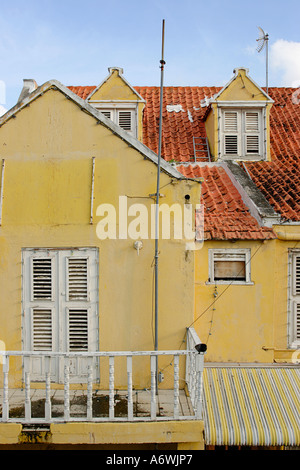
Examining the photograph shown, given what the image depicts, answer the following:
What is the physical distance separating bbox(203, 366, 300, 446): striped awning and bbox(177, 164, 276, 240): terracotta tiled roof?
274 cm

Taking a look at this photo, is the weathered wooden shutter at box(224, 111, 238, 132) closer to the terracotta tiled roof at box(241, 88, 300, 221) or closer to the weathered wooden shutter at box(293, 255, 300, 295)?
the terracotta tiled roof at box(241, 88, 300, 221)

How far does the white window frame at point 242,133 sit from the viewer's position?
10.7m

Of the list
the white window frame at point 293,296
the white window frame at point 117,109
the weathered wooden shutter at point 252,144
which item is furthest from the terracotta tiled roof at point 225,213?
the white window frame at point 117,109

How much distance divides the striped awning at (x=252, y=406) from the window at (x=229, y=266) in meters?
1.81

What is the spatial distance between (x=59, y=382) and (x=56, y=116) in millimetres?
5061

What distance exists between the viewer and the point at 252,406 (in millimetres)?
6617

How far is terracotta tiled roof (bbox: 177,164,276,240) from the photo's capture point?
24.1 feet

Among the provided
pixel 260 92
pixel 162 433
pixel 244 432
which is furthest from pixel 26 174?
pixel 260 92

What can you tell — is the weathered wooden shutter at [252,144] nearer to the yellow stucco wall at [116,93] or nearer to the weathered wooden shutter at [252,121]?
the weathered wooden shutter at [252,121]

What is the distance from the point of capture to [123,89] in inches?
426

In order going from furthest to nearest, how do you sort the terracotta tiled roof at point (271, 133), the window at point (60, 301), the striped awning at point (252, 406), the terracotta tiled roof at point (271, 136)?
the terracotta tiled roof at point (271, 133) < the terracotta tiled roof at point (271, 136) < the window at point (60, 301) < the striped awning at point (252, 406)

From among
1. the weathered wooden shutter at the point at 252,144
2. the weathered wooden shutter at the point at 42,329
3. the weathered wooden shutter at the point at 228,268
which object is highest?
the weathered wooden shutter at the point at 252,144

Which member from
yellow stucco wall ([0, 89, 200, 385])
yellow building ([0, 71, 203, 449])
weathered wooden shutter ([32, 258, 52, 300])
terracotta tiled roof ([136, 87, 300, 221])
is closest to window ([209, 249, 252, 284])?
yellow building ([0, 71, 203, 449])

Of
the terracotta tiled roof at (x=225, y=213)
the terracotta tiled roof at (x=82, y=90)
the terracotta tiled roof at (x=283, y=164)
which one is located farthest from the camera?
the terracotta tiled roof at (x=82, y=90)
